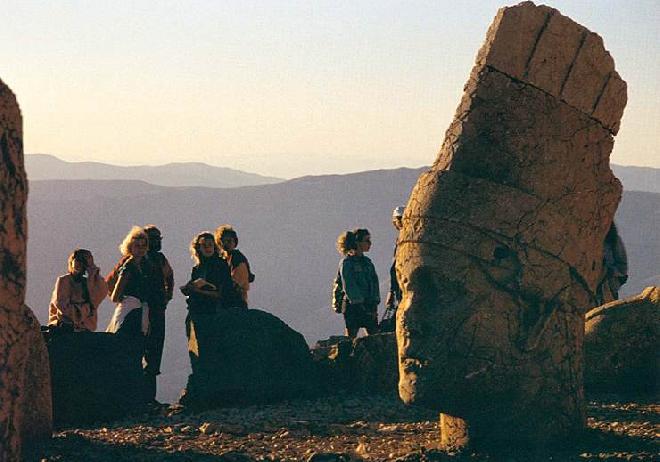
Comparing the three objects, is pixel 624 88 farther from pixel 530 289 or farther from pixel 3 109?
pixel 3 109

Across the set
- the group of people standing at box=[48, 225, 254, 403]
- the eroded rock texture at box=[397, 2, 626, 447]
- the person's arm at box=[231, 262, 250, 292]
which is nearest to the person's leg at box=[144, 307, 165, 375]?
the group of people standing at box=[48, 225, 254, 403]

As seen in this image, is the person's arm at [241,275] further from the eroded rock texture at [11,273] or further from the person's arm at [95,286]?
the eroded rock texture at [11,273]

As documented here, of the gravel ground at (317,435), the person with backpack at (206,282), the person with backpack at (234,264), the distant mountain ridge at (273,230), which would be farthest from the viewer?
the distant mountain ridge at (273,230)

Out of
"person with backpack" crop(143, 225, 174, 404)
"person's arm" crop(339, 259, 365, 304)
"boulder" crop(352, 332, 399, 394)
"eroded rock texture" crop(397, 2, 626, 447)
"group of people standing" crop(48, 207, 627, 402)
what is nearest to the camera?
"eroded rock texture" crop(397, 2, 626, 447)

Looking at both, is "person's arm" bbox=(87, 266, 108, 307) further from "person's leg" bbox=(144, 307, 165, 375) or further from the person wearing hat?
the person wearing hat

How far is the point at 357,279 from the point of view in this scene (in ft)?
52.7

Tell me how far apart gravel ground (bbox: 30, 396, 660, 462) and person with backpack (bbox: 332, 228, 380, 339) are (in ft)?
4.59

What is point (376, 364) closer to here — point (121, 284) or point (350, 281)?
point (350, 281)

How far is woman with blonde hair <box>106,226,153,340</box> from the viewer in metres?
15.0

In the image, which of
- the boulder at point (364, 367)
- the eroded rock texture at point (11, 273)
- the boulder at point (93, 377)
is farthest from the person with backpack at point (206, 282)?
the eroded rock texture at point (11, 273)

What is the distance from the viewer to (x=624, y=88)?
1195 centimetres

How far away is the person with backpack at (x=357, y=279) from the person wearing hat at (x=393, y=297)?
7.7 inches

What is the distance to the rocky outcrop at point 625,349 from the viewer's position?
14703 mm

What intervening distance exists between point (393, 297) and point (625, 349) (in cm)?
291
